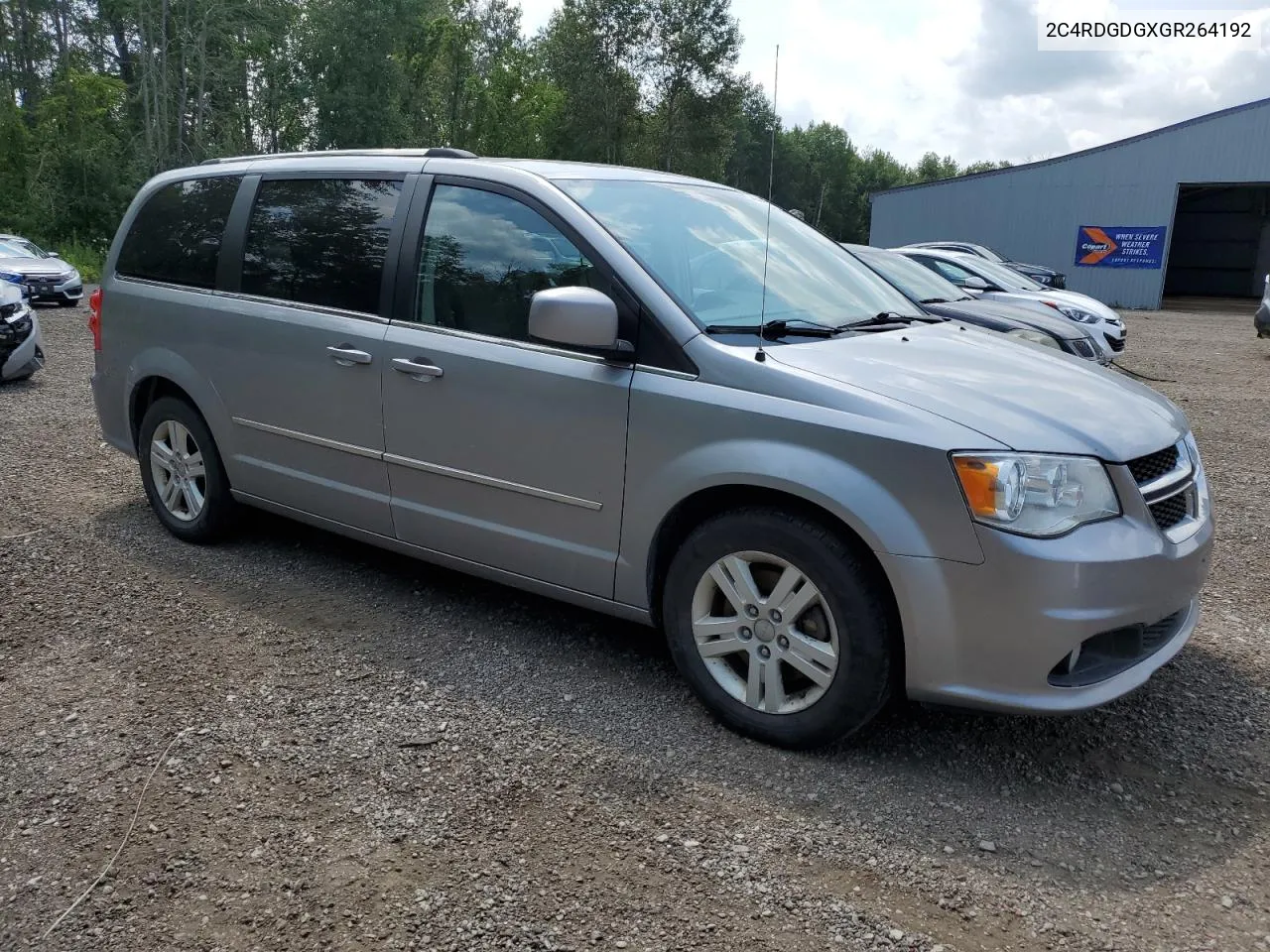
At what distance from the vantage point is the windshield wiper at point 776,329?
342cm

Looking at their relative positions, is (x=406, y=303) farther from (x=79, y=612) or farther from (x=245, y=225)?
(x=79, y=612)

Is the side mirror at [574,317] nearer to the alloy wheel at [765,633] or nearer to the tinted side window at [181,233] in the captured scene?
the alloy wheel at [765,633]

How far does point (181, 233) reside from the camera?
5023 mm

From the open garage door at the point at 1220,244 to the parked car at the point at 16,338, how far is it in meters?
40.8

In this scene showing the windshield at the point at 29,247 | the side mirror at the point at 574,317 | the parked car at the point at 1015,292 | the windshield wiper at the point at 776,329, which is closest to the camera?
the side mirror at the point at 574,317

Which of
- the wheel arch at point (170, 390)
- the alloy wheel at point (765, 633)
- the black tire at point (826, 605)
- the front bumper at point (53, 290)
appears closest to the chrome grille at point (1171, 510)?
the black tire at point (826, 605)

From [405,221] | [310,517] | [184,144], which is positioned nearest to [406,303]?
[405,221]

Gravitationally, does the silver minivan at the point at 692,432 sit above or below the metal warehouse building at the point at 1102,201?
below

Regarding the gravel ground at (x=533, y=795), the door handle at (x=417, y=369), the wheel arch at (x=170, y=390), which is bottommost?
the gravel ground at (x=533, y=795)

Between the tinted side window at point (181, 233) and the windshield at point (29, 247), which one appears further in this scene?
the windshield at point (29, 247)

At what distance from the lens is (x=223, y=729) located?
3342 mm

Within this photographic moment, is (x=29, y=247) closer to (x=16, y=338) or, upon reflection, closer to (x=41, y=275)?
(x=41, y=275)

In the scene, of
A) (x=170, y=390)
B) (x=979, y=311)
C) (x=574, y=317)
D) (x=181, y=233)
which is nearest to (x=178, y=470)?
(x=170, y=390)

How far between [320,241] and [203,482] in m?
1.45
